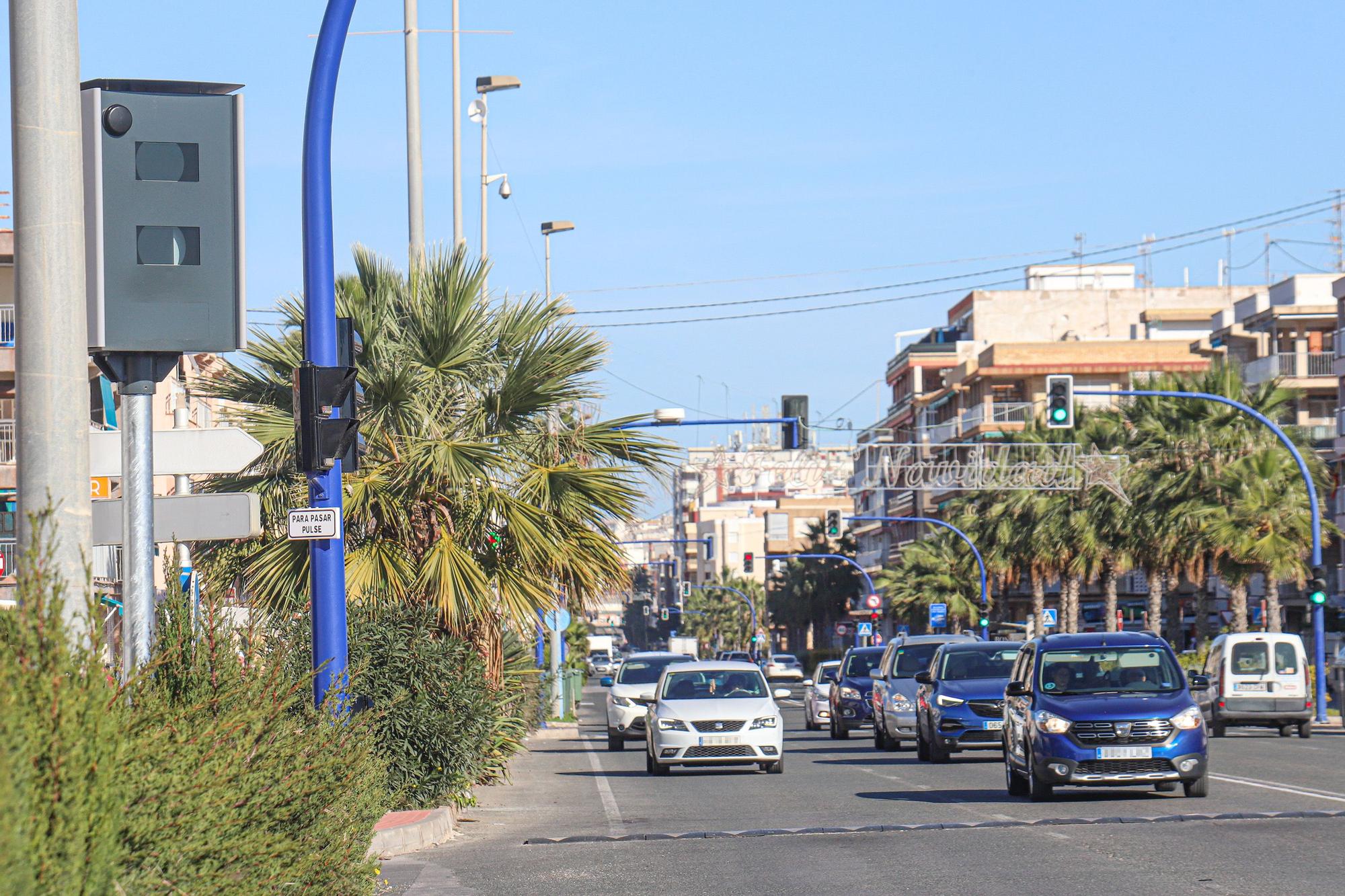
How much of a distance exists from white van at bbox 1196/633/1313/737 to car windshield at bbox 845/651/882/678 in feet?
20.5

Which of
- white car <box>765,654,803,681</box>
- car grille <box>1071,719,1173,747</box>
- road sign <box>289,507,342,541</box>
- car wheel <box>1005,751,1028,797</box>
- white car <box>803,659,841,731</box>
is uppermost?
road sign <box>289,507,342,541</box>

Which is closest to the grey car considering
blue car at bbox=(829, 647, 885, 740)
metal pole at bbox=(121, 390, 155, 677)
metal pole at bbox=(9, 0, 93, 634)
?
blue car at bbox=(829, 647, 885, 740)

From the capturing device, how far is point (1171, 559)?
51906 millimetres

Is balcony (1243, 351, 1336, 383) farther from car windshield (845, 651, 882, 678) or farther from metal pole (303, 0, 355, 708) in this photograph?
metal pole (303, 0, 355, 708)

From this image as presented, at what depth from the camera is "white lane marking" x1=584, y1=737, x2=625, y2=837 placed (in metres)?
16.8

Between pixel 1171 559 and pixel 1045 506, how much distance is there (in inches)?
430

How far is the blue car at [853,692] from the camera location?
36.6 m

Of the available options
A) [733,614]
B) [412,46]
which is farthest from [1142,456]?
[733,614]

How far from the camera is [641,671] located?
121 feet

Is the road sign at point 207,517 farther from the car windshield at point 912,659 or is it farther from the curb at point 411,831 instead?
the car windshield at point 912,659

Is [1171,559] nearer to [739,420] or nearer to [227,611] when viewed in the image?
[739,420]

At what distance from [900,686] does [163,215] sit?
22839 millimetres

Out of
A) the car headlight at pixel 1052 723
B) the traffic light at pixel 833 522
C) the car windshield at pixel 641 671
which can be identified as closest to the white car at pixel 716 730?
the car headlight at pixel 1052 723

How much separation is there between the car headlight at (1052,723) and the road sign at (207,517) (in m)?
10.2
